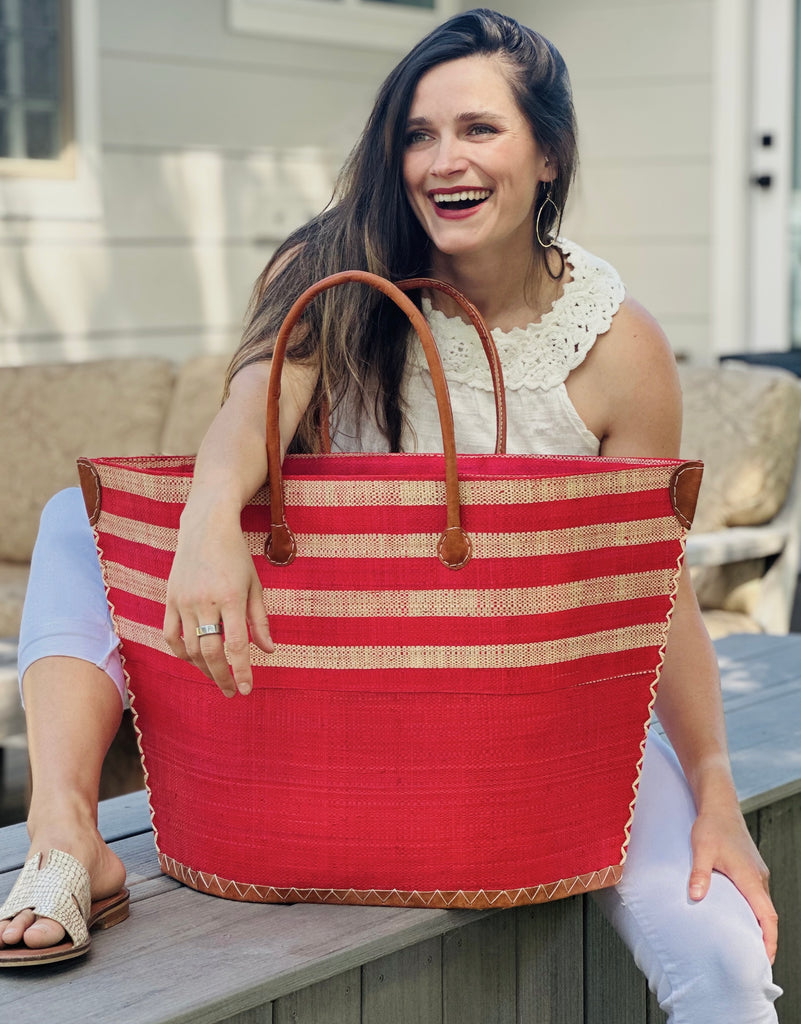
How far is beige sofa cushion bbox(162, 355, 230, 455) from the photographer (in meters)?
3.64

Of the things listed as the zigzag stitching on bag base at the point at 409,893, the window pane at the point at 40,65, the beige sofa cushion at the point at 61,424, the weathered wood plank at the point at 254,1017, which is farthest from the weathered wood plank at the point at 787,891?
the window pane at the point at 40,65

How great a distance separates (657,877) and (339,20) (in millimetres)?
4562

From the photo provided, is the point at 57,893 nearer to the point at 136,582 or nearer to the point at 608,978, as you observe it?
the point at 136,582

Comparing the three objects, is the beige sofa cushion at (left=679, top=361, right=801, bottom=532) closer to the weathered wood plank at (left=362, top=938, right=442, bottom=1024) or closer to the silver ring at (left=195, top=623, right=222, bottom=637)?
the weathered wood plank at (left=362, top=938, right=442, bottom=1024)

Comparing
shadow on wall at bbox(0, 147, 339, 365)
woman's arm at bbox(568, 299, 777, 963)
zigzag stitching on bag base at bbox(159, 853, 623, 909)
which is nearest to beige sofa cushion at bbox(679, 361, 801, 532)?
woman's arm at bbox(568, 299, 777, 963)

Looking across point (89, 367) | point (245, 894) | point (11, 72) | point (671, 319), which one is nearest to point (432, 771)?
point (245, 894)

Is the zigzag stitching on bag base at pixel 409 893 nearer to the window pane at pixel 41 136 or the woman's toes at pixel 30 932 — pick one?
the woman's toes at pixel 30 932

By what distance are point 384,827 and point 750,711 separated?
1.00 meters

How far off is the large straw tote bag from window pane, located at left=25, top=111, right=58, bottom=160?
11.3ft

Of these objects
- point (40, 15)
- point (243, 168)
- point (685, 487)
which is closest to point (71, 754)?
point (685, 487)

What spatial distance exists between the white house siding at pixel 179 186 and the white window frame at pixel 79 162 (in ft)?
0.12

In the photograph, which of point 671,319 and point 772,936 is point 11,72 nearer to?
point 671,319

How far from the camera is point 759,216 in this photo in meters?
5.57

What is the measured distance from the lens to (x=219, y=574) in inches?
48.1
